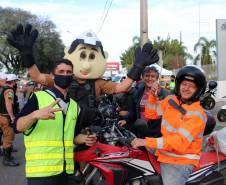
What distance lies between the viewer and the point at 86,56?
4879 mm

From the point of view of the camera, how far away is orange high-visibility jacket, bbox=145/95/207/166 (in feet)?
10.6

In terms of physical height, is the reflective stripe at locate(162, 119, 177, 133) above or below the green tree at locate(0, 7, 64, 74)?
below

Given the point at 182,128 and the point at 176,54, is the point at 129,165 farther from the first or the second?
the point at 176,54

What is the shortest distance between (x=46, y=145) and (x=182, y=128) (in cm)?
108

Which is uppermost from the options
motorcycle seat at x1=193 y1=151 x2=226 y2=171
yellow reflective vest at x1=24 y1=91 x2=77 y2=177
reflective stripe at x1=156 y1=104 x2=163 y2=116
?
reflective stripe at x1=156 y1=104 x2=163 y2=116

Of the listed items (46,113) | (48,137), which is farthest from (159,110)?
(46,113)

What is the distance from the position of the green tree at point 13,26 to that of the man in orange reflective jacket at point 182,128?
1912 inches

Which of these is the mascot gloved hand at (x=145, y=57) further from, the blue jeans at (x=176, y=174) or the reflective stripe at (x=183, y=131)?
the blue jeans at (x=176, y=174)

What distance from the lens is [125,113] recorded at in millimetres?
5199

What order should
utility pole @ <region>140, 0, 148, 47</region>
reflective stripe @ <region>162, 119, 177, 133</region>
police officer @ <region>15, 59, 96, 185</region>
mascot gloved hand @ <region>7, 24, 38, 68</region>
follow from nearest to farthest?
police officer @ <region>15, 59, 96, 185</region> → reflective stripe @ <region>162, 119, 177, 133</region> → mascot gloved hand @ <region>7, 24, 38, 68</region> → utility pole @ <region>140, 0, 148, 47</region>

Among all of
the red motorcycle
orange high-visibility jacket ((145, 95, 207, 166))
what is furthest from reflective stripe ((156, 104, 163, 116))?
the red motorcycle

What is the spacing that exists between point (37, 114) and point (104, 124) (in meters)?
1.13

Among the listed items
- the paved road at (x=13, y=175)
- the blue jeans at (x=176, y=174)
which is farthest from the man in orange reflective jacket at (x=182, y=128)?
the paved road at (x=13, y=175)

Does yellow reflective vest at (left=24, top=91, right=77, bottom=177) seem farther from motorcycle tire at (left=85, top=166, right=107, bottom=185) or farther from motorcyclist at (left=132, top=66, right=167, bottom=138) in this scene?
motorcyclist at (left=132, top=66, right=167, bottom=138)
